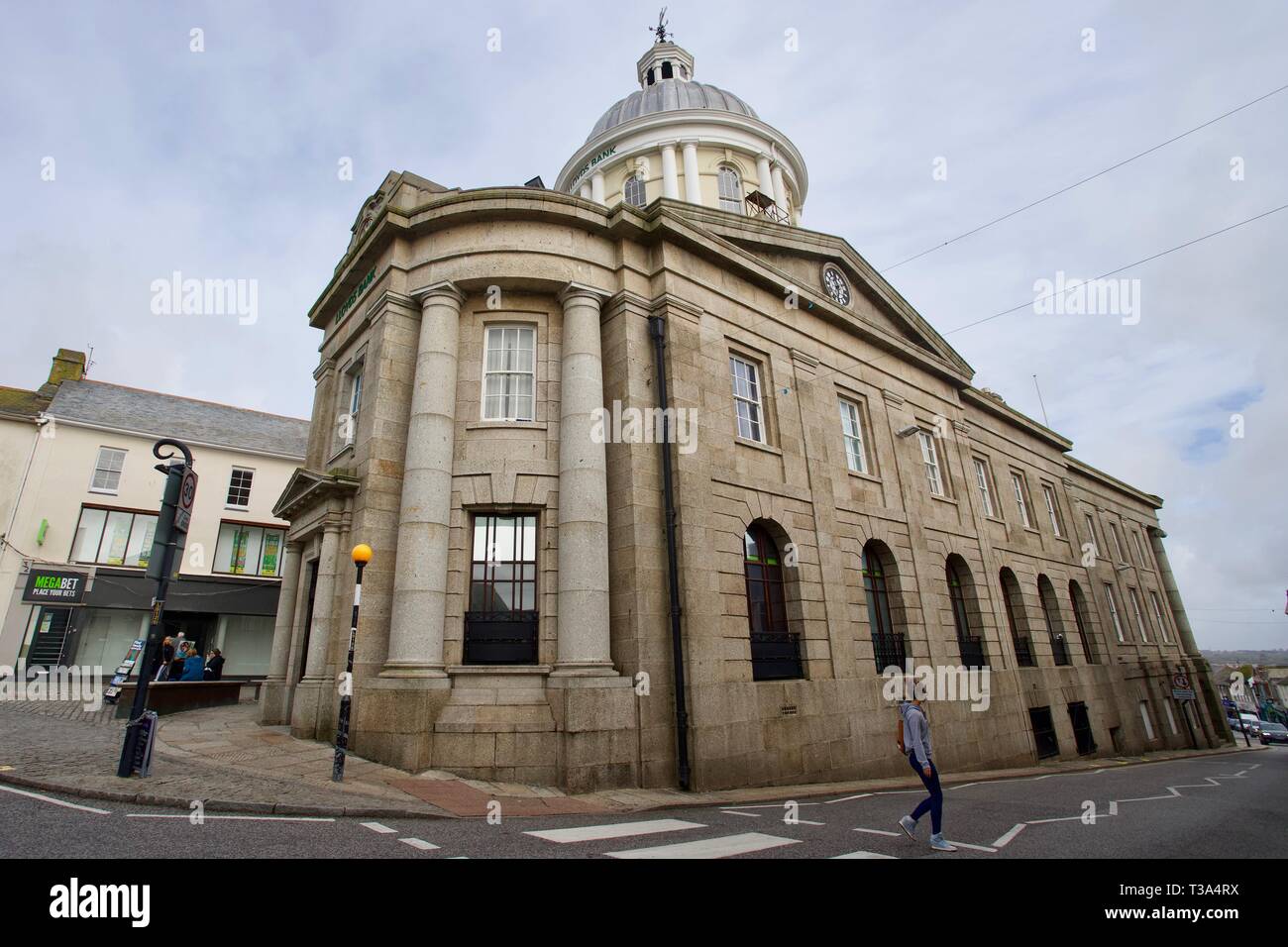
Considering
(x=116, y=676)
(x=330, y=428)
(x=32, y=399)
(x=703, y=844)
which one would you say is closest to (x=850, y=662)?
(x=703, y=844)

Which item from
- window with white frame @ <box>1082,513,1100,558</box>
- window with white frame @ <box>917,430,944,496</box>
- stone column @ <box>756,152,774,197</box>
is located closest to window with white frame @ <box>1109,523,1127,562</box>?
window with white frame @ <box>1082,513,1100,558</box>

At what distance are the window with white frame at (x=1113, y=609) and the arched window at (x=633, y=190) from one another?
28103 mm

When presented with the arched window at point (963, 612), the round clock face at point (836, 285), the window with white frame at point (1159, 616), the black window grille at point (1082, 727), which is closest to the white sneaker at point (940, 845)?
the arched window at point (963, 612)

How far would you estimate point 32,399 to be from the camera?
27391 millimetres

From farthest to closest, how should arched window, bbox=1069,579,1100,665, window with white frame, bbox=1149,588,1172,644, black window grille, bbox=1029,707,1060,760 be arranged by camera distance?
Result: window with white frame, bbox=1149,588,1172,644 < arched window, bbox=1069,579,1100,665 < black window grille, bbox=1029,707,1060,760

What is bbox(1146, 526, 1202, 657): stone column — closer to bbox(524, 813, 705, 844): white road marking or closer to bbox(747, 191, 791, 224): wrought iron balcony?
bbox(747, 191, 791, 224): wrought iron balcony

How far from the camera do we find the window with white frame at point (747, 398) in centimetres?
1517

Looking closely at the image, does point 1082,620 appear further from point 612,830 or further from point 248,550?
point 248,550

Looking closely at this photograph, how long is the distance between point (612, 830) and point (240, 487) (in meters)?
28.1

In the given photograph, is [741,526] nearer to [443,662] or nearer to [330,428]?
[443,662]

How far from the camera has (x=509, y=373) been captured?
13164 millimetres

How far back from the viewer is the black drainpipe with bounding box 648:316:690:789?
1094 centimetres

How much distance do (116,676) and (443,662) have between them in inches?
585

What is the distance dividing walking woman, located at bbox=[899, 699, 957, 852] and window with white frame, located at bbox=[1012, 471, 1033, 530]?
21.2m
